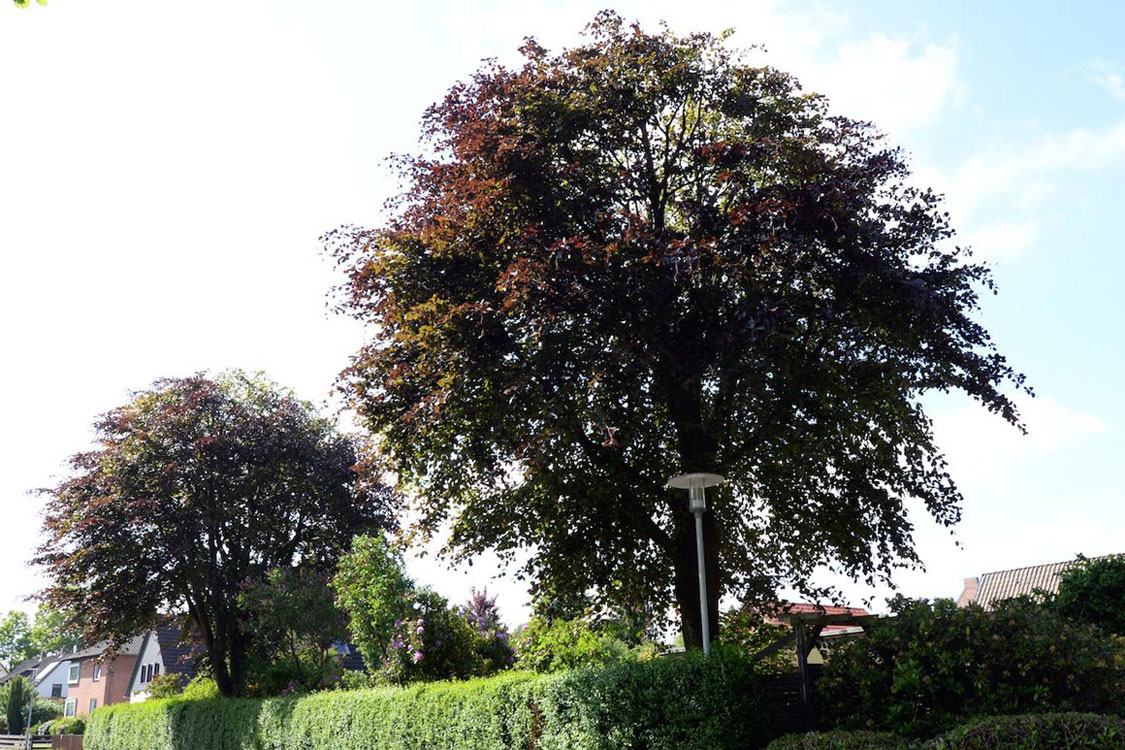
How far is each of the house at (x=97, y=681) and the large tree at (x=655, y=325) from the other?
177 ft

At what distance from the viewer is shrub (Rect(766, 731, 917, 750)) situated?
9297mm

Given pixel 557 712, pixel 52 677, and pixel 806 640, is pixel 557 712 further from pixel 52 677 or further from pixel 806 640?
pixel 52 677

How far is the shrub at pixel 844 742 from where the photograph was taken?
9297mm

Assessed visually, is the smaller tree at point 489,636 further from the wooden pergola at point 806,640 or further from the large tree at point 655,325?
the wooden pergola at point 806,640

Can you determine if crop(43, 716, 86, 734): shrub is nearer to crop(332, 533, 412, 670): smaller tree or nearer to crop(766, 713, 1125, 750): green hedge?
crop(332, 533, 412, 670): smaller tree

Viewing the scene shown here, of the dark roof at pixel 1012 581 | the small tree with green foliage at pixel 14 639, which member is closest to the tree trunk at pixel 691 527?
the dark roof at pixel 1012 581

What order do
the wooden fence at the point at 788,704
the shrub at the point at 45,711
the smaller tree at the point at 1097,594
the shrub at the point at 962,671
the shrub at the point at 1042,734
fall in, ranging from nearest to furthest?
the shrub at the point at 1042,734
the shrub at the point at 962,671
the wooden fence at the point at 788,704
the smaller tree at the point at 1097,594
the shrub at the point at 45,711

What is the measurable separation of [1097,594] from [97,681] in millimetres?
66179

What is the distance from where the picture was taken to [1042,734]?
855 centimetres

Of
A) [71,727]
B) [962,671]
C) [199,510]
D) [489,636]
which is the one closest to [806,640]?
[962,671]

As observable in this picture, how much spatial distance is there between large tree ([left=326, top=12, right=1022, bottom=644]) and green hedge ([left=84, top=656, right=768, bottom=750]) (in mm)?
2619

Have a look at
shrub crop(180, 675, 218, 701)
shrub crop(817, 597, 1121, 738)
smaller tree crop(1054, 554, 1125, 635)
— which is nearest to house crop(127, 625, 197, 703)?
shrub crop(180, 675, 218, 701)

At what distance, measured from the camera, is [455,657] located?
54.5 ft

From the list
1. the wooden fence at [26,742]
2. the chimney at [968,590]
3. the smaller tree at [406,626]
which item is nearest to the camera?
the smaller tree at [406,626]
